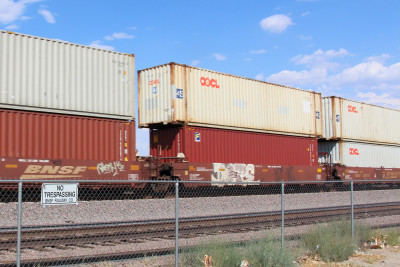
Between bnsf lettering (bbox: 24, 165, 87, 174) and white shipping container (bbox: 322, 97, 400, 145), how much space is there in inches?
681

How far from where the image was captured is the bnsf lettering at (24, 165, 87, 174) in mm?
13133

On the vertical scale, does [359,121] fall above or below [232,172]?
above

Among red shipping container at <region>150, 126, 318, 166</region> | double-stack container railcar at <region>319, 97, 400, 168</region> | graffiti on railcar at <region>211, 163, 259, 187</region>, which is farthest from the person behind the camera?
double-stack container railcar at <region>319, 97, 400, 168</region>

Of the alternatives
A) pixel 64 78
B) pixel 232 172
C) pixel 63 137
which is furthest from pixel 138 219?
pixel 232 172

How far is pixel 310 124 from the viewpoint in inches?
973

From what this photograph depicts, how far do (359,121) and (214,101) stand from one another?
1345 cm

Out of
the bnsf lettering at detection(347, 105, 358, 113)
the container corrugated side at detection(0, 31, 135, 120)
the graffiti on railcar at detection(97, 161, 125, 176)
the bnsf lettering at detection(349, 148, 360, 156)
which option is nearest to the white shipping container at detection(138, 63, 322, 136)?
the container corrugated side at detection(0, 31, 135, 120)

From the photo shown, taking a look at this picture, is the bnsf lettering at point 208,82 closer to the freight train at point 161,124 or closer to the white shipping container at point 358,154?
the freight train at point 161,124

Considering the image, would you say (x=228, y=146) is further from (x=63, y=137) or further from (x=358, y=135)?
(x=358, y=135)

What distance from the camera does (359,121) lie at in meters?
28.7

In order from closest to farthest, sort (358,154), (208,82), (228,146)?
(208,82) → (228,146) → (358,154)

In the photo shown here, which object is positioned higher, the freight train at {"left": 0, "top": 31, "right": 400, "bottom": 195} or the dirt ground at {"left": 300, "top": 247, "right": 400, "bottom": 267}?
the freight train at {"left": 0, "top": 31, "right": 400, "bottom": 195}

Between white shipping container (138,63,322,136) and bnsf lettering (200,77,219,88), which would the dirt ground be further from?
bnsf lettering (200,77,219,88)

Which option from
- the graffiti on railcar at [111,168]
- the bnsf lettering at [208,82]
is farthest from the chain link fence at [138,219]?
the bnsf lettering at [208,82]
